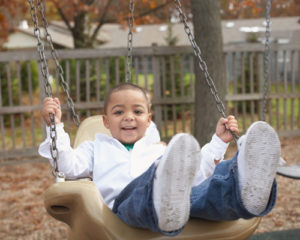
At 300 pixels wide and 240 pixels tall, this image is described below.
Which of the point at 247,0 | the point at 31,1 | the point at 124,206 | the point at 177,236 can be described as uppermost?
the point at 247,0

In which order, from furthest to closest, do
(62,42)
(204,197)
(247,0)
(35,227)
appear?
(62,42)
(247,0)
(35,227)
(204,197)

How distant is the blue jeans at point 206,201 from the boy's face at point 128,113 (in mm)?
518

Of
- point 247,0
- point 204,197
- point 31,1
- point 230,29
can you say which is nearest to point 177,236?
point 204,197

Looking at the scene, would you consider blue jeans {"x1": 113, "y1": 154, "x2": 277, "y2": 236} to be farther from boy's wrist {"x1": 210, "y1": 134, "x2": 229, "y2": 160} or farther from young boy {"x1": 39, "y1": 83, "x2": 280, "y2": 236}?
boy's wrist {"x1": 210, "y1": 134, "x2": 229, "y2": 160}

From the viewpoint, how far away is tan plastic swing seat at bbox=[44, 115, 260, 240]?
5.48 feet

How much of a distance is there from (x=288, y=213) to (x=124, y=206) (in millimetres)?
2602

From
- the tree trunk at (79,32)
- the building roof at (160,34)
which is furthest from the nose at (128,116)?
the building roof at (160,34)

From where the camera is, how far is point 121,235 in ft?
5.60

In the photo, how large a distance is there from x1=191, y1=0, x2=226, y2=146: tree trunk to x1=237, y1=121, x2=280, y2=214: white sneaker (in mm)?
3507

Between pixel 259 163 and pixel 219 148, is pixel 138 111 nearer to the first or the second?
pixel 219 148

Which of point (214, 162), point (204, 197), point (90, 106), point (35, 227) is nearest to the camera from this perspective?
point (204, 197)

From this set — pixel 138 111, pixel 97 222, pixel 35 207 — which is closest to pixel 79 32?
pixel 35 207

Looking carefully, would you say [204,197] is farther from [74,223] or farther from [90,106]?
[90,106]

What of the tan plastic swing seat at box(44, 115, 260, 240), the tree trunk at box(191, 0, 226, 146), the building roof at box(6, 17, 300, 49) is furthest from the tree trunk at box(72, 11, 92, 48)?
the building roof at box(6, 17, 300, 49)
